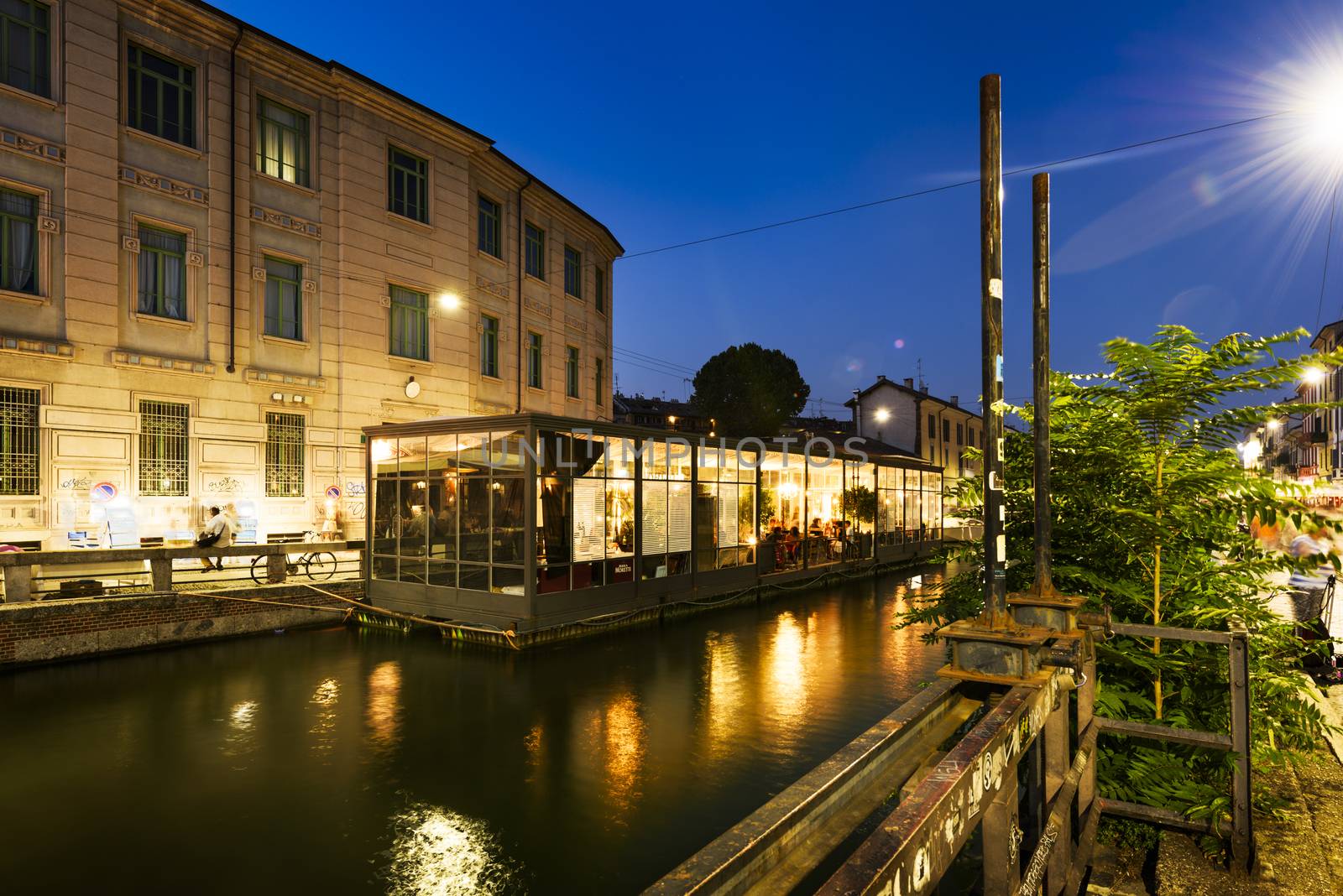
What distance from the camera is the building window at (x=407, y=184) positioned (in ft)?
75.9

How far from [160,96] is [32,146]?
3303mm

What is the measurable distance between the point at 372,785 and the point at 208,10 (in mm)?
19214

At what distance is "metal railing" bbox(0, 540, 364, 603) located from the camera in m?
12.9

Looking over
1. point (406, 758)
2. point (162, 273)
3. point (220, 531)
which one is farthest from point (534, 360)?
point (406, 758)

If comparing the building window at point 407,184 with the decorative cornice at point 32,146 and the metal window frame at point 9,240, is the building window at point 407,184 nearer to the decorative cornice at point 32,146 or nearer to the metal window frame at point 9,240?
the decorative cornice at point 32,146

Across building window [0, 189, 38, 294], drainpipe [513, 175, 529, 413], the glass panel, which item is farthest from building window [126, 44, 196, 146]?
the glass panel

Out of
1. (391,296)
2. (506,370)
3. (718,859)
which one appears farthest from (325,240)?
(718,859)

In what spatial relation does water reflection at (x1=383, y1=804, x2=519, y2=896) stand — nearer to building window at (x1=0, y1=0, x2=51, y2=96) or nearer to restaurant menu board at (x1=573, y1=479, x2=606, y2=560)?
restaurant menu board at (x1=573, y1=479, x2=606, y2=560)

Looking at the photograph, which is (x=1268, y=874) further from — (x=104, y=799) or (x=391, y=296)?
(x=391, y=296)

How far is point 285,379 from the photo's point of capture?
1998cm

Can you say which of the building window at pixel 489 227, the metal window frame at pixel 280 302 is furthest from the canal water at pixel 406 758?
the building window at pixel 489 227

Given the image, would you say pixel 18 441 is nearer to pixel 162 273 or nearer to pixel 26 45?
pixel 162 273

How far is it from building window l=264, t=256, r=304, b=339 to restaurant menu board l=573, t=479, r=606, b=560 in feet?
33.2

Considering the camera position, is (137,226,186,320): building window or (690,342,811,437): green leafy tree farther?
(690,342,811,437): green leafy tree
